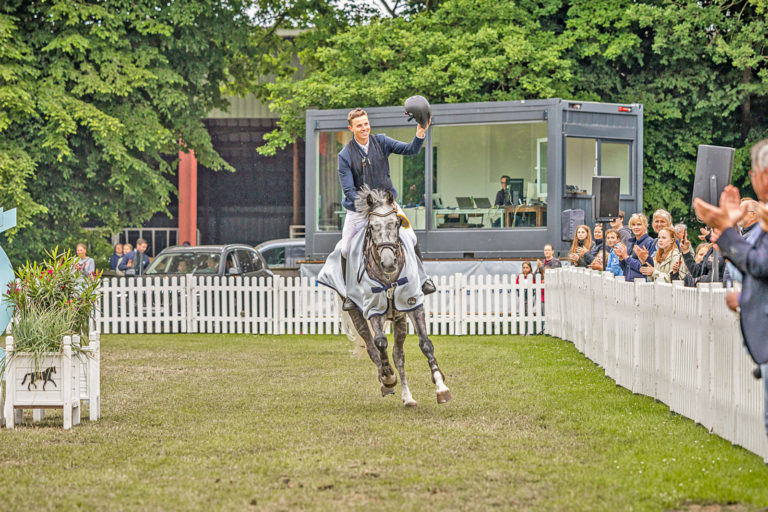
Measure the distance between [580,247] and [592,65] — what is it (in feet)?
44.0

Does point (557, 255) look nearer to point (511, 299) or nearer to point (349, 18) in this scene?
point (511, 299)

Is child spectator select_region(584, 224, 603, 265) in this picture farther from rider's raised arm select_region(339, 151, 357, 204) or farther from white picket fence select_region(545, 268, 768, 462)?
rider's raised arm select_region(339, 151, 357, 204)

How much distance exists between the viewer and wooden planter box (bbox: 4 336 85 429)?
9.38 m

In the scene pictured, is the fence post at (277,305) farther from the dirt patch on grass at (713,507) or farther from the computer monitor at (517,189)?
the dirt patch on grass at (713,507)

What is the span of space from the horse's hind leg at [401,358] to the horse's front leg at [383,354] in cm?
8

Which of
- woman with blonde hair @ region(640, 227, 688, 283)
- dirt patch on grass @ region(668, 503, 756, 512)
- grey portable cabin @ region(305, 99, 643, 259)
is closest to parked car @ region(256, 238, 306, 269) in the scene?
grey portable cabin @ region(305, 99, 643, 259)

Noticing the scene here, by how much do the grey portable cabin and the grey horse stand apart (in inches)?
486

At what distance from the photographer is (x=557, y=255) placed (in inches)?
874

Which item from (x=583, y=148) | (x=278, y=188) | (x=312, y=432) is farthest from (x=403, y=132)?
(x=278, y=188)

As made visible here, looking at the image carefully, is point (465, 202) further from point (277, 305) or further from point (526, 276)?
point (277, 305)

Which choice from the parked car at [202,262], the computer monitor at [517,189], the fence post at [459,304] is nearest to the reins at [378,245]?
the fence post at [459,304]

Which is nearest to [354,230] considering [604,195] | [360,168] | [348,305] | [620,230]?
[360,168]

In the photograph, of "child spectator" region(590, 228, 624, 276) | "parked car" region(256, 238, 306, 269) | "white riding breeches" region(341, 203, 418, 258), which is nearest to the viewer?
"white riding breeches" region(341, 203, 418, 258)

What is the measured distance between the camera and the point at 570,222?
21188 mm
